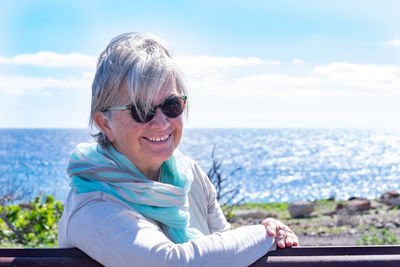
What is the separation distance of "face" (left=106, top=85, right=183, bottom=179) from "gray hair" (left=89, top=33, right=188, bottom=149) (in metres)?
0.04

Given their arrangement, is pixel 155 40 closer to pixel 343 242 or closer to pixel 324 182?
pixel 343 242

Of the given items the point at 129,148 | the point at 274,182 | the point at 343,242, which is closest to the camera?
the point at 129,148

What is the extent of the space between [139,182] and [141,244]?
38 cm

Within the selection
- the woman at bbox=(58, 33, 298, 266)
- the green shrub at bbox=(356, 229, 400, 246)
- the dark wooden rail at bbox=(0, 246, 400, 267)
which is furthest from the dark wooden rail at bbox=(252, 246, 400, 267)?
the green shrub at bbox=(356, 229, 400, 246)

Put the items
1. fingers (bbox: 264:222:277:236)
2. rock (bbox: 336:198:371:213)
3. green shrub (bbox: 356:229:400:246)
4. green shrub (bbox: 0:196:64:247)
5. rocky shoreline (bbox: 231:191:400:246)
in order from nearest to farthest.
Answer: fingers (bbox: 264:222:277:236) → green shrub (bbox: 0:196:64:247) → green shrub (bbox: 356:229:400:246) → rocky shoreline (bbox: 231:191:400:246) → rock (bbox: 336:198:371:213)

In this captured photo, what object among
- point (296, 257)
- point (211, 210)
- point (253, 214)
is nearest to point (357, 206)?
point (253, 214)

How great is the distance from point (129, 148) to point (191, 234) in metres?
0.45

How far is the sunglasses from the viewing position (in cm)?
184

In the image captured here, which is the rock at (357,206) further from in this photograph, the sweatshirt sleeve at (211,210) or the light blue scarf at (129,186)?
the light blue scarf at (129,186)

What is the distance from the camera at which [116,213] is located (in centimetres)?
158

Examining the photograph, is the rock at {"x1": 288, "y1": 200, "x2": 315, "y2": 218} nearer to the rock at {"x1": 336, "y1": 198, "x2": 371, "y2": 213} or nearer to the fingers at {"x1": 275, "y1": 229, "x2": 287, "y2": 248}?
the rock at {"x1": 336, "y1": 198, "x2": 371, "y2": 213}

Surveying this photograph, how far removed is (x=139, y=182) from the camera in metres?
1.82

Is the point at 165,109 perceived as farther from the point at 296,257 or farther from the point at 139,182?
the point at 296,257

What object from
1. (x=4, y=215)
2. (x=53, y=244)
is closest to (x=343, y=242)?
(x=53, y=244)
